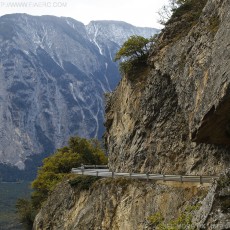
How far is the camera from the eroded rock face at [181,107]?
79.6 feet

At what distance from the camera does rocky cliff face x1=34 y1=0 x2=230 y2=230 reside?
75.0ft

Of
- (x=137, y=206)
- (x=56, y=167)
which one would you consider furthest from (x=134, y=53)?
(x=56, y=167)

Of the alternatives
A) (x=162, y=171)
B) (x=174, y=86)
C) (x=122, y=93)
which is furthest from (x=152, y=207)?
(x=122, y=93)

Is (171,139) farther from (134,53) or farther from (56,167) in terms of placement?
(56,167)

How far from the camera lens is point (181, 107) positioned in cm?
3183

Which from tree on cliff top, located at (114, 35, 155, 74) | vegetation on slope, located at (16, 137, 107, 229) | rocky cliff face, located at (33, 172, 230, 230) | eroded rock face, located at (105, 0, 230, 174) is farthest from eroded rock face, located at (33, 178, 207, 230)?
vegetation on slope, located at (16, 137, 107, 229)

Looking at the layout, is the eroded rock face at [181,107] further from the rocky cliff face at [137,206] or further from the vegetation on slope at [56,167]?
the vegetation on slope at [56,167]

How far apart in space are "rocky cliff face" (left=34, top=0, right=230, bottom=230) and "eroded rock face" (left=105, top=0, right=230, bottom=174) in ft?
0.25

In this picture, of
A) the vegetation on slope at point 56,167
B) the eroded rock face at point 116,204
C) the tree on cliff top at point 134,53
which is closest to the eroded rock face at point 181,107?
the tree on cliff top at point 134,53

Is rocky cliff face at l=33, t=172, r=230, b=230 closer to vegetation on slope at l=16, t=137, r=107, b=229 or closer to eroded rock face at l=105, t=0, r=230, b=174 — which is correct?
eroded rock face at l=105, t=0, r=230, b=174

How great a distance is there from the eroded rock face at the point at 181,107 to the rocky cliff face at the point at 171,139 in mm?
75

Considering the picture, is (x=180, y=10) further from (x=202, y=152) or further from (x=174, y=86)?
(x=202, y=152)

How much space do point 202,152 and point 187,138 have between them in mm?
2996

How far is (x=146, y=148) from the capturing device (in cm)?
3556
